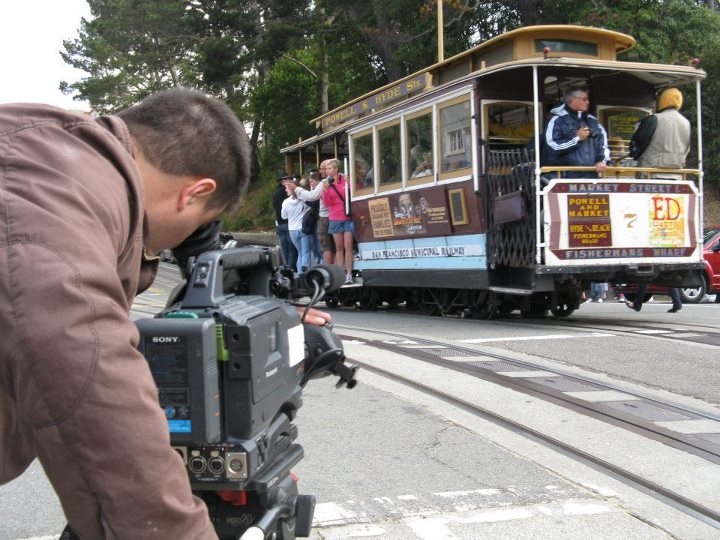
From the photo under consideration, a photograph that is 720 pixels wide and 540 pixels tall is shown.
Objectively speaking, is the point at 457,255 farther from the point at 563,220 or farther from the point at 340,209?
the point at 340,209

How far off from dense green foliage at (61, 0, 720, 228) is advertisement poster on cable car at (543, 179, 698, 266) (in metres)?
13.5

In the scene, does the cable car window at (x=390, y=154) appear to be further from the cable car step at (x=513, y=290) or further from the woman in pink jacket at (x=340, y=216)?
the cable car step at (x=513, y=290)

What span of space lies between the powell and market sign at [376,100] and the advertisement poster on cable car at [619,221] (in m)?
3.20

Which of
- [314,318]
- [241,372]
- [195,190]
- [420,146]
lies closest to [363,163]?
[420,146]

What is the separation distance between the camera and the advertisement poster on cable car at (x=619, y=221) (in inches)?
371

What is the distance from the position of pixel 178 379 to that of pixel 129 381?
0.64 meters

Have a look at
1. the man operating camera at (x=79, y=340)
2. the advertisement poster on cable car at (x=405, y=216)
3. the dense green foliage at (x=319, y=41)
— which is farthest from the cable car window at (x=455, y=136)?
the dense green foliage at (x=319, y=41)

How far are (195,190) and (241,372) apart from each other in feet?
1.61

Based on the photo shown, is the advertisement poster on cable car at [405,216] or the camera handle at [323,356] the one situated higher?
the advertisement poster on cable car at [405,216]

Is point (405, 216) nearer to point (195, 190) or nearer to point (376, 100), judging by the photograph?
point (376, 100)

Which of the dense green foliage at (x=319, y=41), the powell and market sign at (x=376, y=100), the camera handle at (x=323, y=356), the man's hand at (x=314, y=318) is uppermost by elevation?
the dense green foliage at (x=319, y=41)

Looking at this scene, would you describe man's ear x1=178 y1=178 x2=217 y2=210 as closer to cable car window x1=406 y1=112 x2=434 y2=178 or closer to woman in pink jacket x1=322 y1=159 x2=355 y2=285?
cable car window x1=406 y1=112 x2=434 y2=178

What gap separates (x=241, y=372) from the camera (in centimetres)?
184

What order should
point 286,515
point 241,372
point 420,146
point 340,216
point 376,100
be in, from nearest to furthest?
1. point 241,372
2. point 286,515
3. point 420,146
4. point 376,100
5. point 340,216
